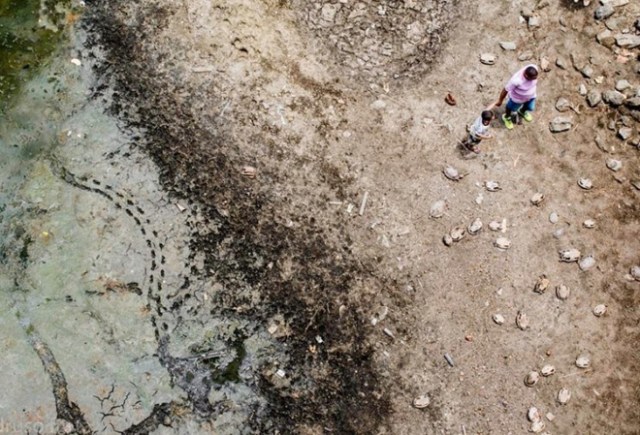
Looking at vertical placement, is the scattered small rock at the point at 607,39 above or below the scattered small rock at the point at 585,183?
above

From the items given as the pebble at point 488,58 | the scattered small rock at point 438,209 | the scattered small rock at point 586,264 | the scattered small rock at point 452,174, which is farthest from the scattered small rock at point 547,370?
the pebble at point 488,58

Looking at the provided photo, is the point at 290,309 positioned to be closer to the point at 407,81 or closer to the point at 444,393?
the point at 444,393

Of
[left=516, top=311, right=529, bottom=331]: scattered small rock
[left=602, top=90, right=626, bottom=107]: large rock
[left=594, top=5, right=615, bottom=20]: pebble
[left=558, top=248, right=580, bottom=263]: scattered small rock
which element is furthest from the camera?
[left=594, top=5, right=615, bottom=20]: pebble

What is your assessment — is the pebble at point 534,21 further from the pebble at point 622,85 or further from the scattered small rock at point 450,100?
the scattered small rock at point 450,100

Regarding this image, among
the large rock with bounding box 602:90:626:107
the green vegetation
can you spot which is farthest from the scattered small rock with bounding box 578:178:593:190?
the green vegetation

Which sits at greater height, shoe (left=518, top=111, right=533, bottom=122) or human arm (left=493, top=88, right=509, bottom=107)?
human arm (left=493, top=88, right=509, bottom=107)

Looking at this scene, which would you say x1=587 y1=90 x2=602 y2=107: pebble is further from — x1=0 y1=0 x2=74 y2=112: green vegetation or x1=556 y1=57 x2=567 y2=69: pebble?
x1=0 y1=0 x2=74 y2=112: green vegetation

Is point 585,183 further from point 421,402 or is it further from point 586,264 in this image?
point 421,402
